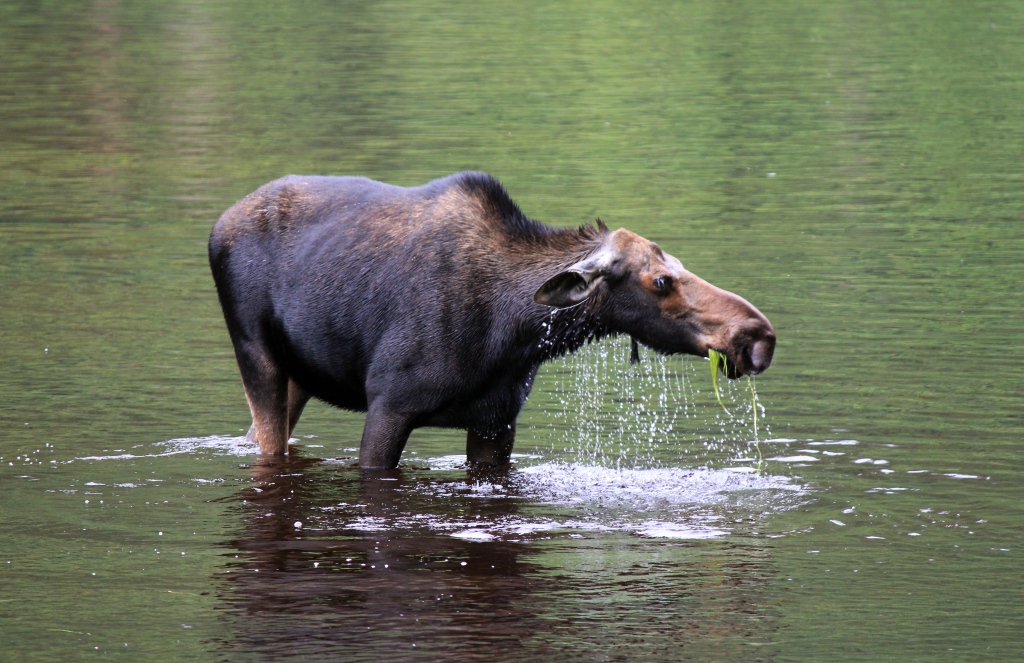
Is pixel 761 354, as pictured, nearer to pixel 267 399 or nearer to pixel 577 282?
pixel 577 282

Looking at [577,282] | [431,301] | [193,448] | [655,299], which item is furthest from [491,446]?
[193,448]

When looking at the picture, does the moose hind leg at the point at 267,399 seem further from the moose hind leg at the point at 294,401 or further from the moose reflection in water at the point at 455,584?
the moose reflection in water at the point at 455,584

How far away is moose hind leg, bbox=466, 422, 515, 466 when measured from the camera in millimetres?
11242

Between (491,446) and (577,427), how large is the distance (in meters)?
1.42

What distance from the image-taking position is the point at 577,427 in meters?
12.6

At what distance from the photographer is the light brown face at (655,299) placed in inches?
391

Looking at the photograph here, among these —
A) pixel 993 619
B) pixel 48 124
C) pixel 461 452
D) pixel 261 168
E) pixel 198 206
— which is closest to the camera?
pixel 993 619

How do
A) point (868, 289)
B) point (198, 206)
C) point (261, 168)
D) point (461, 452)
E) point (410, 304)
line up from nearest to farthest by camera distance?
point (410, 304), point (461, 452), point (868, 289), point (198, 206), point (261, 168)

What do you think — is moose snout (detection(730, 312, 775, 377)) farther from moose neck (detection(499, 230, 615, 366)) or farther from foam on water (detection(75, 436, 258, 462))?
foam on water (detection(75, 436, 258, 462))

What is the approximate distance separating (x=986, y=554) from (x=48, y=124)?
22.8 meters

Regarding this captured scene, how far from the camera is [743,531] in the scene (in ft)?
33.0

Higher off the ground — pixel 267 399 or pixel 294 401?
pixel 267 399

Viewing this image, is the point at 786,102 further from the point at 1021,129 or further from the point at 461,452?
the point at 461,452

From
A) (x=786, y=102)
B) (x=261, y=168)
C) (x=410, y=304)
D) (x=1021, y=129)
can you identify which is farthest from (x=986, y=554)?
(x=786, y=102)
